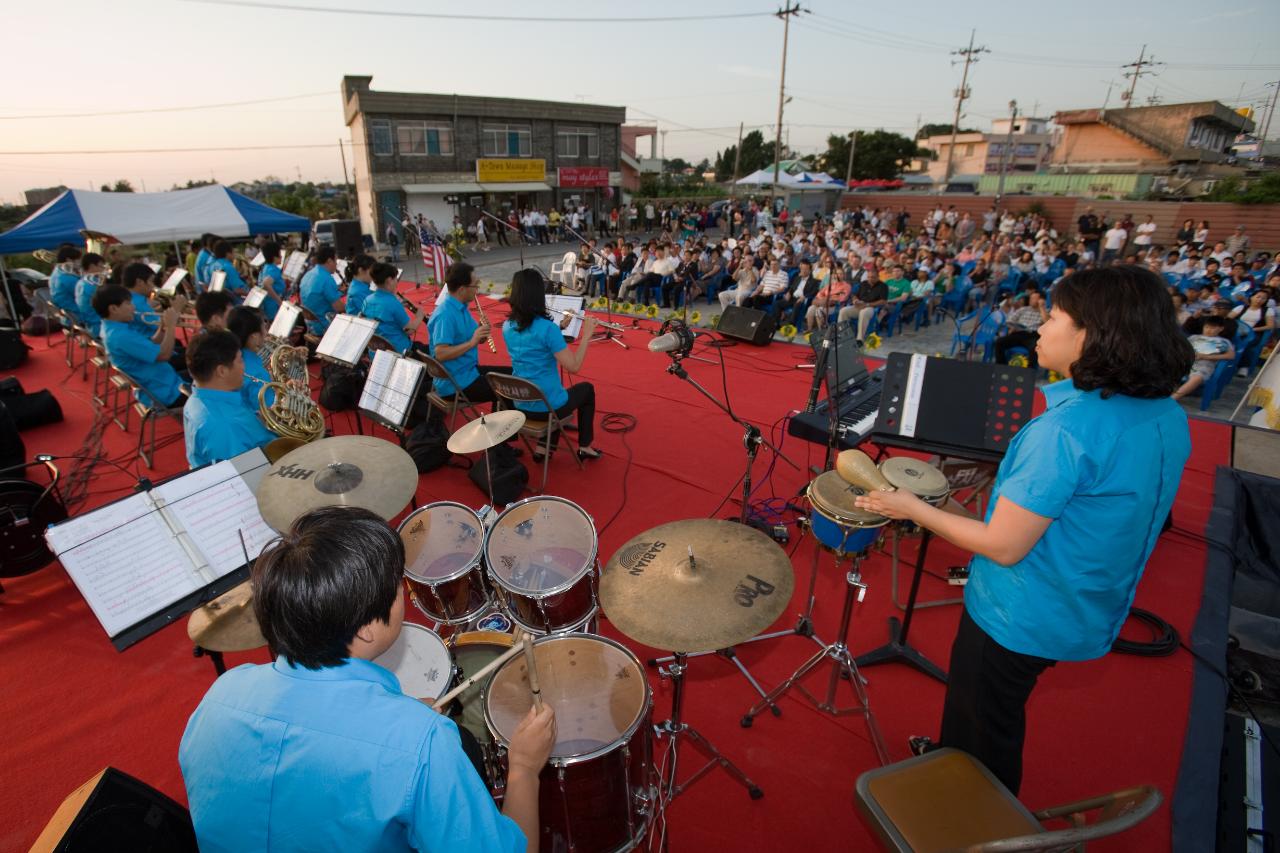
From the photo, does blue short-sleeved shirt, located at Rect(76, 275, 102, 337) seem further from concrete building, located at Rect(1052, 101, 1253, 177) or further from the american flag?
concrete building, located at Rect(1052, 101, 1253, 177)

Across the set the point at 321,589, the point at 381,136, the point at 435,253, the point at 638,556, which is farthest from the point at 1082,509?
the point at 381,136

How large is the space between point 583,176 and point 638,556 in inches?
1231

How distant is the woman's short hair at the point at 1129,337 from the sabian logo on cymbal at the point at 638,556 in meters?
1.49

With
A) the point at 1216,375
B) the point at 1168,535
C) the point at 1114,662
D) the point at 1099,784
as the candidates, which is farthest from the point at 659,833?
the point at 1216,375

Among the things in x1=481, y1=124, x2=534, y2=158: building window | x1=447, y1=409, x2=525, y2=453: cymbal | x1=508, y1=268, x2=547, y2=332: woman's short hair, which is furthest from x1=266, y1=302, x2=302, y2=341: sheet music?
x1=481, y1=124, x2=534, y2=158: building window

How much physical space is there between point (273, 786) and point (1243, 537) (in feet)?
21.9

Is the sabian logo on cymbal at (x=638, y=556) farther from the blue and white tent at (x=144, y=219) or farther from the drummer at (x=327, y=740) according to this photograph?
the blue and white tent at (x=144, y=219)

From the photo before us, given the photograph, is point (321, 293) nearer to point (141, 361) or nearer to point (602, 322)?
point (141, 361)

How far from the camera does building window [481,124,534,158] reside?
28.5 metres

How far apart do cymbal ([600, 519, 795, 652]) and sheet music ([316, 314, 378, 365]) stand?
12.3 ft

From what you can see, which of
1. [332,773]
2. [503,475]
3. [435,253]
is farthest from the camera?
[435,253]

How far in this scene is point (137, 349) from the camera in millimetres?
5312

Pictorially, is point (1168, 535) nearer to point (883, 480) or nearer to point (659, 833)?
point (883, 480)

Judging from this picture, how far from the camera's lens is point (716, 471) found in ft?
17.4
